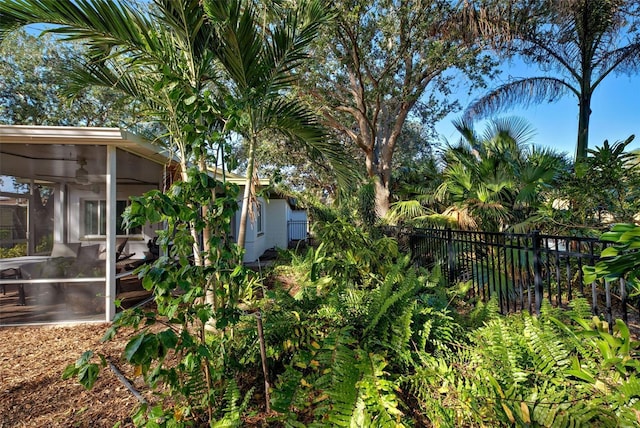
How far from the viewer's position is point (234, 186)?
77.6 inches

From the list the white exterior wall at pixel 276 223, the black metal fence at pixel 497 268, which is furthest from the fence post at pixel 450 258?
the white exterior wall at pixel 276 223

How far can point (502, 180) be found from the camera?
6078mm

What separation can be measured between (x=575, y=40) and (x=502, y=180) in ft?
17.6

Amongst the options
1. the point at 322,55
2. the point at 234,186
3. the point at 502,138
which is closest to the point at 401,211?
the point at 502,138

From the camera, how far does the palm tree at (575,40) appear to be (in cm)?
755

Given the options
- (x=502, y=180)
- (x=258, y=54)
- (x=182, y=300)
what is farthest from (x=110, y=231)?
(x=502, y=180)

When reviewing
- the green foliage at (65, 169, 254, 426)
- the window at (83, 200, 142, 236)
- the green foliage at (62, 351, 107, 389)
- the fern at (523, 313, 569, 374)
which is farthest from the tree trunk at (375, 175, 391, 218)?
the green foliage at (62, 351, 107, 389)

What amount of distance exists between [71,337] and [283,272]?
159 inches

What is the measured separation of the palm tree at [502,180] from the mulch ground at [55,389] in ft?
19.4

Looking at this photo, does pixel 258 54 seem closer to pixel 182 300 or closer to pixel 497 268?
pixel 182 300

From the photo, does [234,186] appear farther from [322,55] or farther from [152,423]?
[322,55]

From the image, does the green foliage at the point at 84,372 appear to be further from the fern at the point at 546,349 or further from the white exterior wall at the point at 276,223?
the white exterior wall at the point at 276,223

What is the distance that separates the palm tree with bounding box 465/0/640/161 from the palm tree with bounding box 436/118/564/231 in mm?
1375

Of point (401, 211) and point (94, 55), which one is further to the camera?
Answer: point (401, 211)
